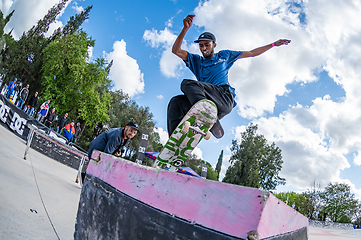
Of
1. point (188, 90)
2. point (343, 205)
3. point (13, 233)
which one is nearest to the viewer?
point (13, 233)

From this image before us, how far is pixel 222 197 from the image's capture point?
2.25 ft

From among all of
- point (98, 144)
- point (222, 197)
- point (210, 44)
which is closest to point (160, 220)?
point (222, 197)

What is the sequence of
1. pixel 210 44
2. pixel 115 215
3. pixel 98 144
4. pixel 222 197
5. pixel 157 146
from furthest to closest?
pixel 157 146 < pixel 98 144 < pixel 210 44 < pixel 115 215 < pixel 222 197

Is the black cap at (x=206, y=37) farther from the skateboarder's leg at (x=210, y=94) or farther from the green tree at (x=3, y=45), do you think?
the green tree at (x=3, y=45)

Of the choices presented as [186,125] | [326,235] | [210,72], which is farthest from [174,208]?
[326,235]

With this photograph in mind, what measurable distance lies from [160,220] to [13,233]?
58.1 inches

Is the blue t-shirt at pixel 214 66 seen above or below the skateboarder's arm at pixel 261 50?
below

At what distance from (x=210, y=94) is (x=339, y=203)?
5314 cm

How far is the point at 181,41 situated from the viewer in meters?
2.58

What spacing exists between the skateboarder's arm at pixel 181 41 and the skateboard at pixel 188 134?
2.81 ft

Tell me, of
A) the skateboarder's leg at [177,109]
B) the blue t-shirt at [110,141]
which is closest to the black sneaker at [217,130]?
the skateboarder's leg at [177,109]

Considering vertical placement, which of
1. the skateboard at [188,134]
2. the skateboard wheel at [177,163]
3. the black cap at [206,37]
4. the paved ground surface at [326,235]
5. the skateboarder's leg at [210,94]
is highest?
the black cap at [206,37]

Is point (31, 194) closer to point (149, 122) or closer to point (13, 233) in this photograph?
point (13, 233)

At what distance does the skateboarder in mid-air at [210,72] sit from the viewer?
2.45 metres
